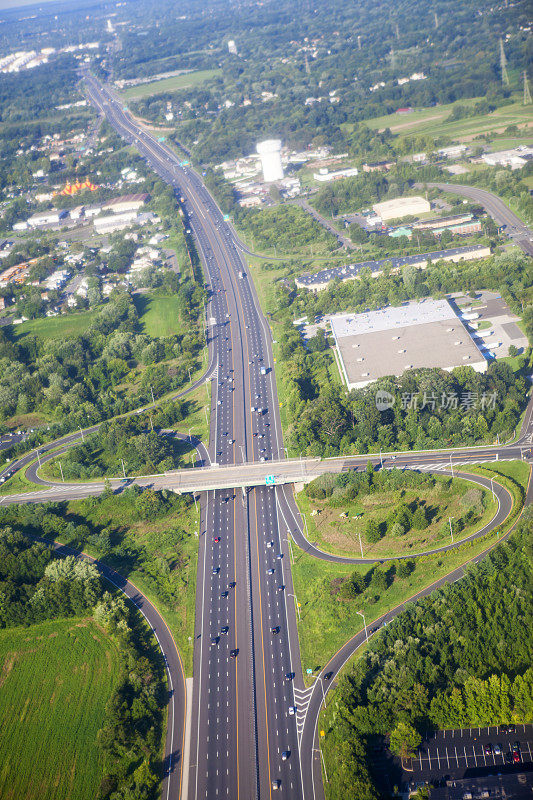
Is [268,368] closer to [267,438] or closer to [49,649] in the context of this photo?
[267,438]

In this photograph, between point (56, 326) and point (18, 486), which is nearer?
point (18, 486)

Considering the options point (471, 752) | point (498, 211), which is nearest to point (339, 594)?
point (471, 752)

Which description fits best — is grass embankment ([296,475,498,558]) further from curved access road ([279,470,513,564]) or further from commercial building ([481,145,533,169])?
commercial building ([481,145,533,169])

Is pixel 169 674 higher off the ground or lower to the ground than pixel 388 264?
lower

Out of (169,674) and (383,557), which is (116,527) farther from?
(383,557)

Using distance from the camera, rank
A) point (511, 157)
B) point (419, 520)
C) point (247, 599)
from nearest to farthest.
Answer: point (247, 599), point (419, 520), point (511, 157)

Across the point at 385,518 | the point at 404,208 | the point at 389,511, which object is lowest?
the point at 385,518

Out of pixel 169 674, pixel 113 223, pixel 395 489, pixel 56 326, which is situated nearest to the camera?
pixel 169 674

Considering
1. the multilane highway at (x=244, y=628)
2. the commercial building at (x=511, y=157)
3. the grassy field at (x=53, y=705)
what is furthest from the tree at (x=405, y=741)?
the commercial building at (x=511, y=157)

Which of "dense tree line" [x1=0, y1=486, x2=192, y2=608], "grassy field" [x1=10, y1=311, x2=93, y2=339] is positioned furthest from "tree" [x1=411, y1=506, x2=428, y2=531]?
"grassy field" [x1=10, y1=311, x2=93, y2=339]
